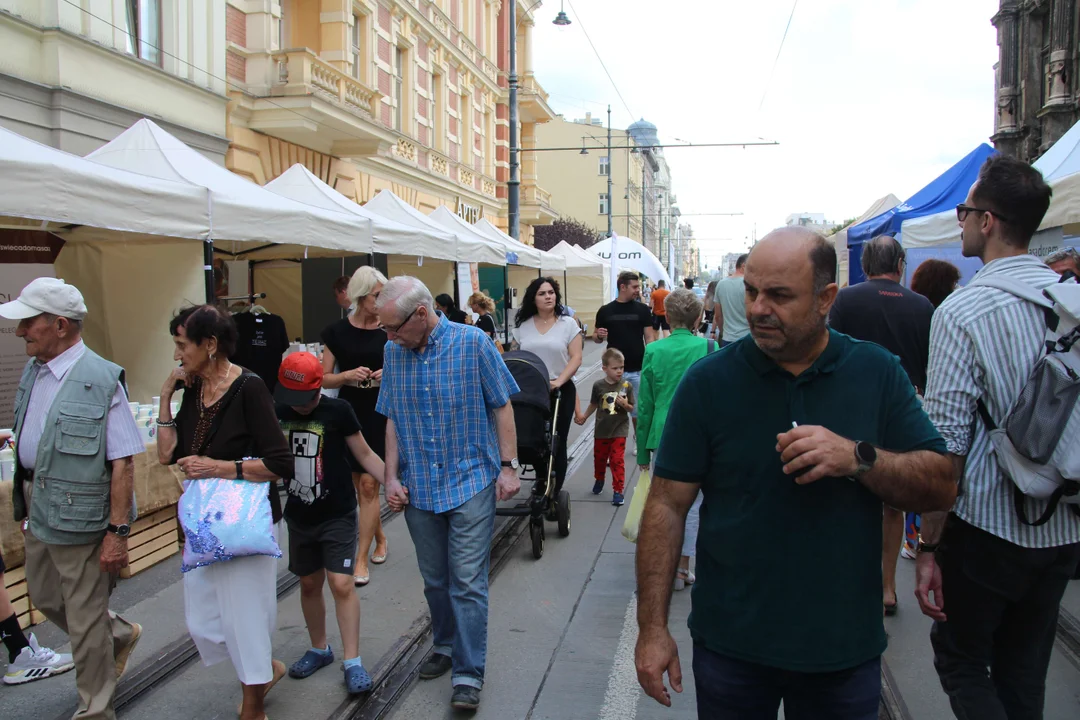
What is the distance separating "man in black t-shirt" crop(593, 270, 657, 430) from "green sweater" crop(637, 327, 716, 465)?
245 centimetres

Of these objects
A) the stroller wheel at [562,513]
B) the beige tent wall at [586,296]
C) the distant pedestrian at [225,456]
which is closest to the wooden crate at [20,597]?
the distant pedestrian at [225,456]

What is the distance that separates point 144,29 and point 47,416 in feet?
34.4

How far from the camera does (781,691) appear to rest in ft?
7.18

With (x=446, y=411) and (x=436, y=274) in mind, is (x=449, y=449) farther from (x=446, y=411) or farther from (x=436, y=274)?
(x=436, y=274)

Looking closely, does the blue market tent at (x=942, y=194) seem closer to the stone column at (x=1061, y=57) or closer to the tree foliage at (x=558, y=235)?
the stone column at (x=1061, y=57)

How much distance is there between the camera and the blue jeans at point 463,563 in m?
3.88

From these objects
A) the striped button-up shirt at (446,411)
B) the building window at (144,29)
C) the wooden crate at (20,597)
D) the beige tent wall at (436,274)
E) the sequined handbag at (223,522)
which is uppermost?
the building window at (144,29)

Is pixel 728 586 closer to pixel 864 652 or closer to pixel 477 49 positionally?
pixel 864 652

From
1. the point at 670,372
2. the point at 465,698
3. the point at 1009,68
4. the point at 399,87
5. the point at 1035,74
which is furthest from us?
the point at 1009,68

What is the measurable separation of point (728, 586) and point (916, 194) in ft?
35.0

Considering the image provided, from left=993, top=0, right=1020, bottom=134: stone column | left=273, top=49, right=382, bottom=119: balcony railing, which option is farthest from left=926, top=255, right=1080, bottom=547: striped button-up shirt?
left=993, top=0, right=1020, bottom=134: stone column

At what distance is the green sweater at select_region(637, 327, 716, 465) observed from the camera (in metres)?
5.22

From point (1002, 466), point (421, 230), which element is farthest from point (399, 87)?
point (1002, 466)

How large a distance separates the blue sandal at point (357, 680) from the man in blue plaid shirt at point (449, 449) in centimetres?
39
